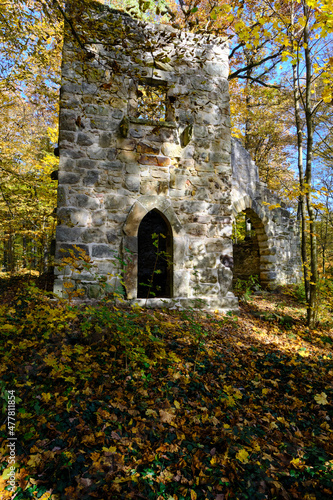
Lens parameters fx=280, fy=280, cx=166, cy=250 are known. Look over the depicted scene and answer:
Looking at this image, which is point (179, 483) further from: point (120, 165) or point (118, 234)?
point (120, 165)

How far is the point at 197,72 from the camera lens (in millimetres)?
5402

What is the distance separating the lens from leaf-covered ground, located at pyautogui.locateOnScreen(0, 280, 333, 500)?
1.84 metres

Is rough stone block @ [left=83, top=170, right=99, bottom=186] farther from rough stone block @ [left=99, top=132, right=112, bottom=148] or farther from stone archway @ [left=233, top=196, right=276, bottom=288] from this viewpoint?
stone archway @ [left=233, top=196, right=276, bottom=288]

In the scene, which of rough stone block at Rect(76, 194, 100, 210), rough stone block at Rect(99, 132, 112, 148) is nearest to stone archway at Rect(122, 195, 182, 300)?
rough stone block at Rect(76, 194, 100, 210)

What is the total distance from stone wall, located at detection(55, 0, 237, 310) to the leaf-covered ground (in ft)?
4.37

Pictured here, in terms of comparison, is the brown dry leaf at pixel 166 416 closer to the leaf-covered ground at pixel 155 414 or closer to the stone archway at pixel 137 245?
the leaf-covered ground at pixel 155 414

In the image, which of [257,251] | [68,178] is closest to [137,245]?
[68,178]

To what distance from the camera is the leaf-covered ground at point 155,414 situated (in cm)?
Result: 184

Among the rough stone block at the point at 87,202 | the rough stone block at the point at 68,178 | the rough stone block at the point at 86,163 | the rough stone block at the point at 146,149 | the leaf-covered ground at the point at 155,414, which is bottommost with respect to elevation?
the leaf-covered ground at the point at 155,414

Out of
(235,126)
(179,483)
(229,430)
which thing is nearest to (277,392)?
(229,430)

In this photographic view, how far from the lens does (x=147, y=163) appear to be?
5039 mm

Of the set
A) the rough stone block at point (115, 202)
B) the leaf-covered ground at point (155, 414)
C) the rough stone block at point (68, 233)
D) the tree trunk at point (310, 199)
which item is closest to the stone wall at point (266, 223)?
the tree trunk at point (310, 199)

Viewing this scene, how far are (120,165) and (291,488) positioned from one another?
4615mm

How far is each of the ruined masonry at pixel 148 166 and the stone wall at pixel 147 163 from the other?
0.02 m
